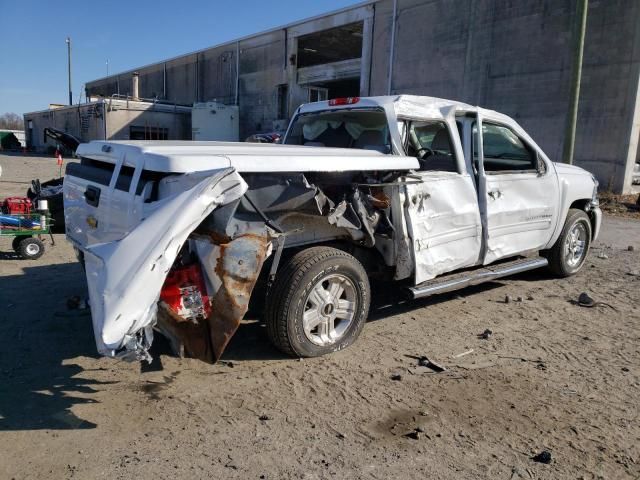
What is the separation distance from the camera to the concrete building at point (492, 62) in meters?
16.1

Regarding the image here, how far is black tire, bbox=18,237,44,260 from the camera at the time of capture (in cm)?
667

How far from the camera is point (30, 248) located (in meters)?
6.72

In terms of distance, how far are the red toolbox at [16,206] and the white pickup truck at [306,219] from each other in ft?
10.9

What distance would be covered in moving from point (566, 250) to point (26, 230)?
23.3 feet

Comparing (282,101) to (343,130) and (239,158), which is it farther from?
(239,158)

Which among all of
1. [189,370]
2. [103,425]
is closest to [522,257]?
[189,370]

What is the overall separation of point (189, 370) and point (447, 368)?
1960 mm

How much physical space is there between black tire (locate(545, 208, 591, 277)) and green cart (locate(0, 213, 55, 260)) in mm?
6731

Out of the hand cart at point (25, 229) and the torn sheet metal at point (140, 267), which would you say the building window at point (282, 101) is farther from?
the torn sheet metal at point (140, 267)

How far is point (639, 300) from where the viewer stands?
571cm

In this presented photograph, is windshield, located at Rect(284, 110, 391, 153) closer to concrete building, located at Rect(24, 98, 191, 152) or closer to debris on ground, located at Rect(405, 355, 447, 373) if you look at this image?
debris on ground, located at Rect(405, 355, 447, 373)

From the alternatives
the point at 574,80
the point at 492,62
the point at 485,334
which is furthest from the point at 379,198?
the point at 492,62

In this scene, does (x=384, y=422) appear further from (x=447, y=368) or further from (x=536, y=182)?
(x=536, y=182)

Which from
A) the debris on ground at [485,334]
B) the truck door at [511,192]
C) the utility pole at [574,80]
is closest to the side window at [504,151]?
the truck door at [511,192]
